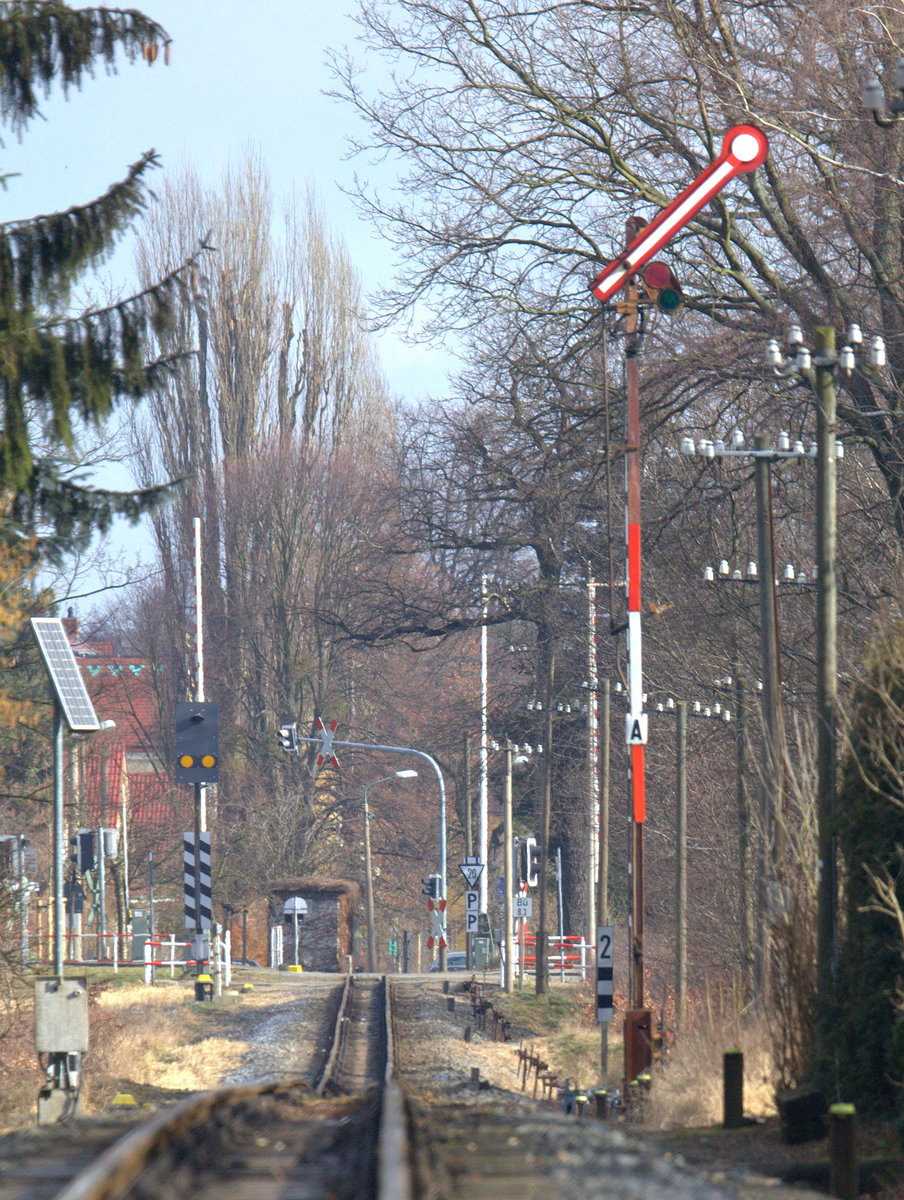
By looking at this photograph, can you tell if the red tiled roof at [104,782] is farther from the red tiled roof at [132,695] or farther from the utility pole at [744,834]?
the utility pole at [744,834]

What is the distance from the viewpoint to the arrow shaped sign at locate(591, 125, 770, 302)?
60.0 feet

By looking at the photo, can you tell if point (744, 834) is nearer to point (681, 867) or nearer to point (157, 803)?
point (681, 867)

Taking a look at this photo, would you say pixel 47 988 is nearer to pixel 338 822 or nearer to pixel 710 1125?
pixel 710 1125

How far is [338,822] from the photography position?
5719cm

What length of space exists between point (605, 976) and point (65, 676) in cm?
798

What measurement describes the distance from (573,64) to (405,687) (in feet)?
124

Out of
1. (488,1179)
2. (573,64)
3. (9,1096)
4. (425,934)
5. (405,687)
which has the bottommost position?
(425,934)

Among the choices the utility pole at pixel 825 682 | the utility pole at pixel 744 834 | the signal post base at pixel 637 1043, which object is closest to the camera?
the utility pole at pixel 825 682

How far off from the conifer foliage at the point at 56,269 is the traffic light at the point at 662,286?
21.0 ft

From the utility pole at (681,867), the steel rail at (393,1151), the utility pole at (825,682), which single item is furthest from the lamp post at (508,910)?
the steel rail at (393,1151)

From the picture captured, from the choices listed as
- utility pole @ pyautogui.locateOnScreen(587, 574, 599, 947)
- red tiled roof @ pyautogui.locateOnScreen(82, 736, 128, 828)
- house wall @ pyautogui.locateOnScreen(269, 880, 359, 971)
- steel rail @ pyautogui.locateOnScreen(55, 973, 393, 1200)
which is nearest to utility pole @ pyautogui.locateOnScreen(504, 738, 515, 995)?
utility pole @ pyautogui.locateOnScreen(587, 574, 599, 947)

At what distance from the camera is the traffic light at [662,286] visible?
18.2 metres

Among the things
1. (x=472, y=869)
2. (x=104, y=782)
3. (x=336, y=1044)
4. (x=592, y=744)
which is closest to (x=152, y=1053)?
(x=336, y=1044)

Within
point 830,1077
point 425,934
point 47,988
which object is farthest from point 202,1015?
point 425,934
